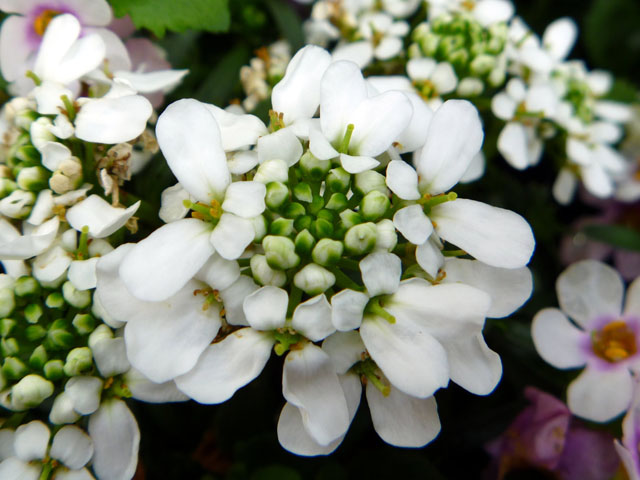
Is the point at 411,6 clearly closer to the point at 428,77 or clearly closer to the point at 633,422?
the point at 428,77

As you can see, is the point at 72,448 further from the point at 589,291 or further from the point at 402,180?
the point at 589,291

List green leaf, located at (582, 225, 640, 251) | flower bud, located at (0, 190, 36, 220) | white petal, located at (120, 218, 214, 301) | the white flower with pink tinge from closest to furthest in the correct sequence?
white petal, located at (120, 218, 214, 301) → flower bud, located at (0, 190, 36, 220) → the white flower with pink tinge → green leaf, located at (582, 225, 640, 251)

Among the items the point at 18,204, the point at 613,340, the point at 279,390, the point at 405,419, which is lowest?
the point at 279,390

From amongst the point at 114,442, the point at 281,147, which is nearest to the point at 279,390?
the point at 114,442

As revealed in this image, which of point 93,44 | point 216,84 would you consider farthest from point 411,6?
point 93,44

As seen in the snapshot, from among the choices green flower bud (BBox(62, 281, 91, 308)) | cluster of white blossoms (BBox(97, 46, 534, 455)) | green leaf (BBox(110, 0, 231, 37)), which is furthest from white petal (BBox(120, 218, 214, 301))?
green leaf (BBox(110, 0, 231, 37))

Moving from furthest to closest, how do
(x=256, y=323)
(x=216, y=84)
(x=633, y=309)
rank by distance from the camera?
(x=216, y=84), (x=633, y=309), (x=256, y=323)

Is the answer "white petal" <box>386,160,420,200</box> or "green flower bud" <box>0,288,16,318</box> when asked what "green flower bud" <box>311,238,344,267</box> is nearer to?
"white petal" <box>386,160,420,200</box>
